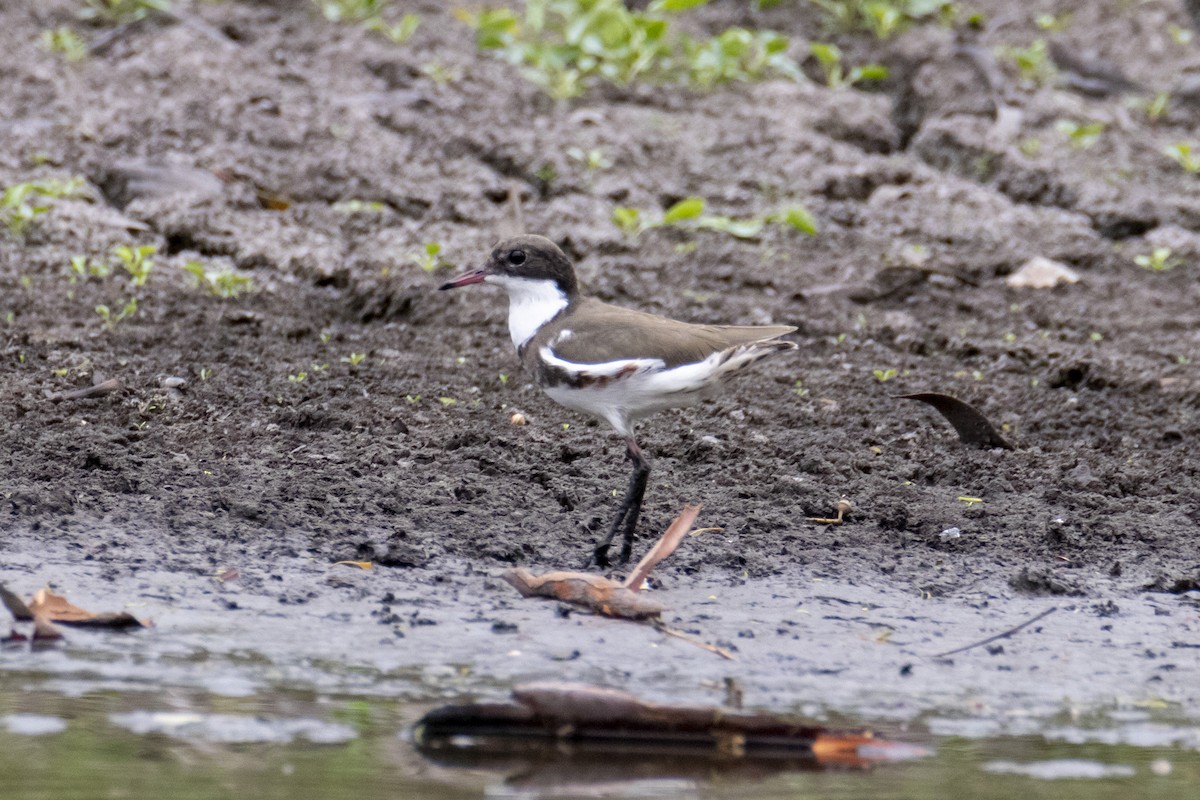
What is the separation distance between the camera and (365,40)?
1035 cm

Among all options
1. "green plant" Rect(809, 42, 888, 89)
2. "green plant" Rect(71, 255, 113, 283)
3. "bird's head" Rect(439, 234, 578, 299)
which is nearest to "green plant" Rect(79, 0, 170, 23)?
"green plant" Rect(71, 255, 113, 283)

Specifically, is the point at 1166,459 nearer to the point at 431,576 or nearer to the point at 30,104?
the point at 431,576

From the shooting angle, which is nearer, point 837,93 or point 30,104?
point 30,104

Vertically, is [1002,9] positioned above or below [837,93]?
above

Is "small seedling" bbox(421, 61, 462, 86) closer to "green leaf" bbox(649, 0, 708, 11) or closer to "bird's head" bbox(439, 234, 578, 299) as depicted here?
"green leaf" bbox(649, 0, 708, 11)

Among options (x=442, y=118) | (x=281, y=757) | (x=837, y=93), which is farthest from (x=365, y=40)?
(x=281, y=757)

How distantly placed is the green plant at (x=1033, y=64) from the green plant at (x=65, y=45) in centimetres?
636

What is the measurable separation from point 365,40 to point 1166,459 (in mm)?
6335

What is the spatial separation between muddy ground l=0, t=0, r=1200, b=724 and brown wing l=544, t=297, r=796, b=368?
639 mm

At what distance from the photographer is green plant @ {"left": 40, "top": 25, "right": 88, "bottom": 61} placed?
9.62 metres

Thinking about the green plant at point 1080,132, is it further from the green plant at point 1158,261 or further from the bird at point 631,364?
the bird at point 631,364

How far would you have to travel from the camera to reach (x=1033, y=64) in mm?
10883

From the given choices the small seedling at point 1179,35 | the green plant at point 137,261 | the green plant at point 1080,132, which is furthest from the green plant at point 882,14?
the green plant at point 137,261

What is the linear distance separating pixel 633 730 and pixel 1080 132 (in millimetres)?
7585
